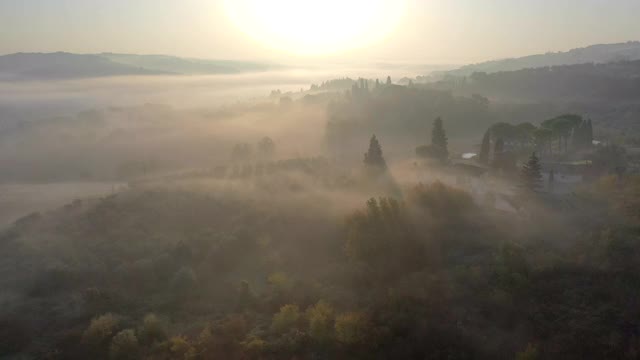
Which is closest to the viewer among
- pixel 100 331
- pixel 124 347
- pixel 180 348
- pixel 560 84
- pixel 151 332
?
pixel 180 348

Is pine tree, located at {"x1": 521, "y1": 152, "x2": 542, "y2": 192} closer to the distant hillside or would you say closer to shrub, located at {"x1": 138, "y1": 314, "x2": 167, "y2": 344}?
shrub, located at {"x1": 138, "y1": 314, "x2": 167, "y2": 344}

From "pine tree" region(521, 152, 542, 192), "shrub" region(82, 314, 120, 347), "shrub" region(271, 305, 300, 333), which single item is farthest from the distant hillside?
"shrub" region(82, 314, 120, 347)

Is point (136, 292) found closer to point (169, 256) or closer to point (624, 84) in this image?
point (169, 256)

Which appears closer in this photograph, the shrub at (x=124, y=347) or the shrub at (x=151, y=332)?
the shrub at (x=124, y=347)

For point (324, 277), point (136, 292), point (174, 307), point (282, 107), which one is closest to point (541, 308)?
point (324, 277)

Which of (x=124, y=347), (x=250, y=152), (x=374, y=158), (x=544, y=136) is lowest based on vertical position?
(x=124, y=347)

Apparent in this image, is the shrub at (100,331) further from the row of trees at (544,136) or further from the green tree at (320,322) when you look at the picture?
the row of trees at (544,136)

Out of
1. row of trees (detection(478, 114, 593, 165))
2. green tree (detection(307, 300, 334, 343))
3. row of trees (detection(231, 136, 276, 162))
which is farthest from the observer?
row of trees (detection(231, 136, 276, 162))

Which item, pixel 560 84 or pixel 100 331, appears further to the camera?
pixel 560 84

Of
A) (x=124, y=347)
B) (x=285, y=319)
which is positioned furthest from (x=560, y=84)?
(x=124, y=347)

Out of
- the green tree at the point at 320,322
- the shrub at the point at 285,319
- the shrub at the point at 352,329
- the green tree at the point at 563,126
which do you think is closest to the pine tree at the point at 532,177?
the green tree at the point at 563,126

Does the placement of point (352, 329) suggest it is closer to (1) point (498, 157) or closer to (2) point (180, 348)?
(2) point (180, 348)

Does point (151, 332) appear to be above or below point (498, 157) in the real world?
below
